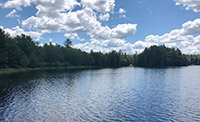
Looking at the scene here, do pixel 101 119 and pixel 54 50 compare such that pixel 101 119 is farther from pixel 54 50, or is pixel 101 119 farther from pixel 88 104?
pixel 54 50

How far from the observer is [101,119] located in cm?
2348

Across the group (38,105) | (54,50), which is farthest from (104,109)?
(54,50)

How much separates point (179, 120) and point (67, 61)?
17939 centimetres

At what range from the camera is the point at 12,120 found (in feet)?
74.6

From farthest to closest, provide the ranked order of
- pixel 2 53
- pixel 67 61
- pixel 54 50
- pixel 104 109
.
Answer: pixel 67 61
pixel 54 50
pixel 2 53
pixel 104 109

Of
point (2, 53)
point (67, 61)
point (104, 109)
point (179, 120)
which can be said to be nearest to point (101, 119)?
point (104, 109)

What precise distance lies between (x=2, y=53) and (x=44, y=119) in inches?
3199

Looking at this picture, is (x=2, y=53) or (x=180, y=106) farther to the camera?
(x=2, y=53)

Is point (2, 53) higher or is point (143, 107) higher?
point (2, 53)

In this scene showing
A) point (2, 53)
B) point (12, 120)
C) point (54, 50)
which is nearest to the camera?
point (12, 120)

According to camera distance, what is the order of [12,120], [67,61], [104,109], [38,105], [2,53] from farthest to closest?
1. [67,61]
2. [2,53]
3. [38,105]
4. [104,109]
5. [12,120]

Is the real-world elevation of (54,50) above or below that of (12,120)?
above

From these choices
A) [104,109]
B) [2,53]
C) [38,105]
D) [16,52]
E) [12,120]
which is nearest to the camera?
[12,120]

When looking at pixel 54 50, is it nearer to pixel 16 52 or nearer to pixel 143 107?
pixel 16 52
